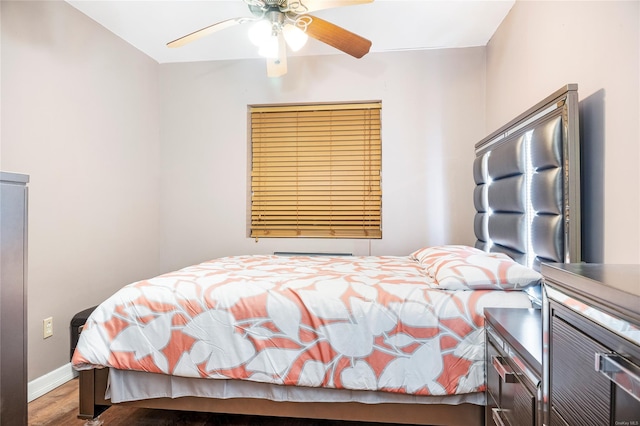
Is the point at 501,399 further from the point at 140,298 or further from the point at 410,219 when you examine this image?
the point at 410,219

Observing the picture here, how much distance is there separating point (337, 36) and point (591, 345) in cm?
210

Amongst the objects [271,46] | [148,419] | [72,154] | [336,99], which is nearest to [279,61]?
[271,46]

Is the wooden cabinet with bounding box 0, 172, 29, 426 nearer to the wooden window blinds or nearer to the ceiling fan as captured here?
the ceiling fan

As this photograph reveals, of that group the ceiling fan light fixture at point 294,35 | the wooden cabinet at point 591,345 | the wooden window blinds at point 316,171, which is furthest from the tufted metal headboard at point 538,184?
the ceiling fan light fixture at point 294,35

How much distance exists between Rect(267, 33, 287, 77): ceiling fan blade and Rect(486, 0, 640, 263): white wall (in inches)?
62.3

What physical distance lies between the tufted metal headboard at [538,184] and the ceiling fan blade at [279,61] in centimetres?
154

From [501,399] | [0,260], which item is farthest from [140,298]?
[501,399]

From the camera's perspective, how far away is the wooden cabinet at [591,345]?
573 mm

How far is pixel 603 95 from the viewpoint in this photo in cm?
153

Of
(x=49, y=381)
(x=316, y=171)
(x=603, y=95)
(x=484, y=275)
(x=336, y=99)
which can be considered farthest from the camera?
(x=316, y=171)

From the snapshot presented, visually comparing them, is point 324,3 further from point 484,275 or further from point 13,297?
point 13,297

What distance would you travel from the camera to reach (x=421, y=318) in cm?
156

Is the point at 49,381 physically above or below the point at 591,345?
below

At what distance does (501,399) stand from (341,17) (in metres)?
2.65
